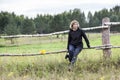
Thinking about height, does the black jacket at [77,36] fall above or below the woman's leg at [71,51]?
above

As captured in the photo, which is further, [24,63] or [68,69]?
[24,63]

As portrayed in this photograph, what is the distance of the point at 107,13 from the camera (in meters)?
97.2

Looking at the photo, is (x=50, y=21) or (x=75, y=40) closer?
(x=75, y=40)

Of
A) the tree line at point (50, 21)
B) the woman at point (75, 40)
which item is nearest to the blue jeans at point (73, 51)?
the woman at point (75, 40)

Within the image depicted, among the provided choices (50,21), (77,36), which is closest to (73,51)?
(77,36)

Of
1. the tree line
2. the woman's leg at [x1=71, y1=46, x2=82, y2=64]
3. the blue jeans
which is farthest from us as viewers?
the tree line

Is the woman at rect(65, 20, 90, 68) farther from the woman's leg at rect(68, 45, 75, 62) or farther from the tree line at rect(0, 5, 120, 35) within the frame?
the tree line at rect(0, 5, 120, 35)

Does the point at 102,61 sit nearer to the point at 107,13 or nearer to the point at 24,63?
the point at 24,63

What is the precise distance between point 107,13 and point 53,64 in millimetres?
87906

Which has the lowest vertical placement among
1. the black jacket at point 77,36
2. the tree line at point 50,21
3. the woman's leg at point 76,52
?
the tree line at point 50,21

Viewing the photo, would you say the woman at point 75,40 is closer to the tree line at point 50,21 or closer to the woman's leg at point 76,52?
→ the woman's leg at point 76,52

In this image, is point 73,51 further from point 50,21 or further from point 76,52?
point 50,21

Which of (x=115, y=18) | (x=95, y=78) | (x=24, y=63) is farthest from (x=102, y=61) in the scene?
(x=115, y=18)

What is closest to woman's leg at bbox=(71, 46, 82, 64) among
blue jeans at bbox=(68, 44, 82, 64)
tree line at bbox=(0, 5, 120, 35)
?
blue jeans at bbox=(68, 44, 82, 64)
